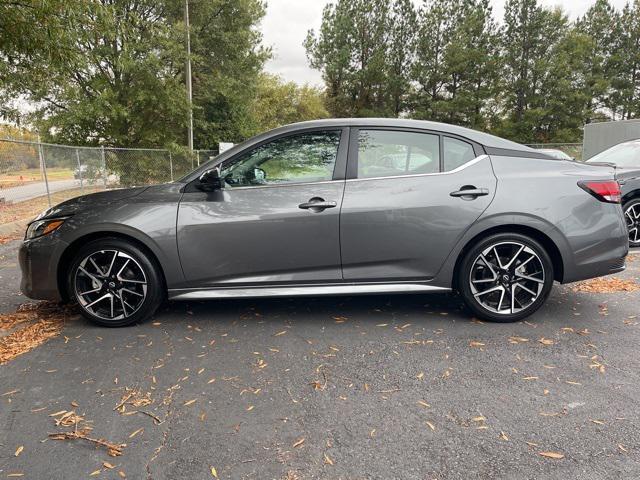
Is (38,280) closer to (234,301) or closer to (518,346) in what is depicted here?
(234,301)

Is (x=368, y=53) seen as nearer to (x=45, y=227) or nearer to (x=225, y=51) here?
(x=225, y=51)

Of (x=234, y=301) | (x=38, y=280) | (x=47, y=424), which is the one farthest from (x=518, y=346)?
(x=38, y=280)

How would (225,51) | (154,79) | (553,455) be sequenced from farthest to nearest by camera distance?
(225,51) → (154,79) → (553,455)

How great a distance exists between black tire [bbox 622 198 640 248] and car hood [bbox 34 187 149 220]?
6960 millimetres

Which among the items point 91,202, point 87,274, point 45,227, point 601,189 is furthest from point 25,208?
point 601,189

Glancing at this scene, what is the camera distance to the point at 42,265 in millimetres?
3648

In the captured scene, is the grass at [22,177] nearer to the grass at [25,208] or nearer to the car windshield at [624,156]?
the grass at [25,208]

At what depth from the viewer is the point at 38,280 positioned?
368 centimetres

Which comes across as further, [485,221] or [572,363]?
[485,221]

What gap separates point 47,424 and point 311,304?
2.40 m

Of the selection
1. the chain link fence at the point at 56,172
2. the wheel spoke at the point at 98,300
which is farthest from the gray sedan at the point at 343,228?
the chain link fence at the point at 56,172

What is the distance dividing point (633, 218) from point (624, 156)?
129cm

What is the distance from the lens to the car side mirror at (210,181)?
3602 millimetres

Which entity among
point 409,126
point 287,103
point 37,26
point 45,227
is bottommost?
point 45,227
